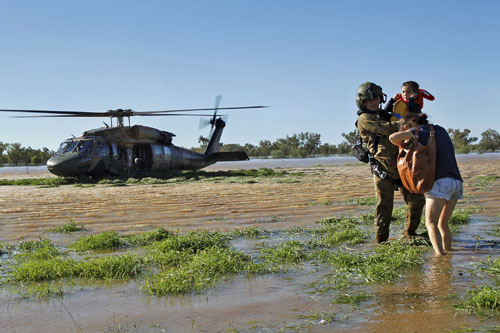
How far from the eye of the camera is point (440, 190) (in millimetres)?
5367

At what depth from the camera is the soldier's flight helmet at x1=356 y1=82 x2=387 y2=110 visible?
6.41 metres

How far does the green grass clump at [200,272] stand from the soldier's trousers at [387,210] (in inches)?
76.0

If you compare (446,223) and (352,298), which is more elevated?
(446,223)

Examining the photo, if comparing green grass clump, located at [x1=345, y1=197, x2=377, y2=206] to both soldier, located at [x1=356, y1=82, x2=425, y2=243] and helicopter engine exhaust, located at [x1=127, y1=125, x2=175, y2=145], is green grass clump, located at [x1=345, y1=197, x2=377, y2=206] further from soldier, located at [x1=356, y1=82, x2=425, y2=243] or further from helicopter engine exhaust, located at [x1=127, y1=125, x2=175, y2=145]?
helicopter engine exhaust, located at [x1=127, y1=125, x2=175, y2=145]

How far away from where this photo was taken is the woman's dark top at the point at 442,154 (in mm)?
5414

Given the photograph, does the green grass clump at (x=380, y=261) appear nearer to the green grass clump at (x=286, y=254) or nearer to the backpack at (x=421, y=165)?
the green grass clump at (x=286, y=254)

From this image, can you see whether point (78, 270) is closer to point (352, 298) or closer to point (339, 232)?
point (352, 298)

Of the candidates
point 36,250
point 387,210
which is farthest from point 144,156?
point 387,210

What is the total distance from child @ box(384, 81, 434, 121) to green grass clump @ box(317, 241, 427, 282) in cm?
183

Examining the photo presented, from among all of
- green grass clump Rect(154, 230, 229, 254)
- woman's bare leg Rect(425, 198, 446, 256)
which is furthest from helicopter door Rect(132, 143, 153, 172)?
woman's bare leg Rect(425, 198, 446, 256)

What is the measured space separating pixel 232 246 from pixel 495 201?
660cm

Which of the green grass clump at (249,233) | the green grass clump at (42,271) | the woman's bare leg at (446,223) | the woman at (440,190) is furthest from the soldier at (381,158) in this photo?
the green grass clump at (42,271)

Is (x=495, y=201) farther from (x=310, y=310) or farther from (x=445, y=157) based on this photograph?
(x=310, y=310)

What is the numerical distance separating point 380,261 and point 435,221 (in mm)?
953
